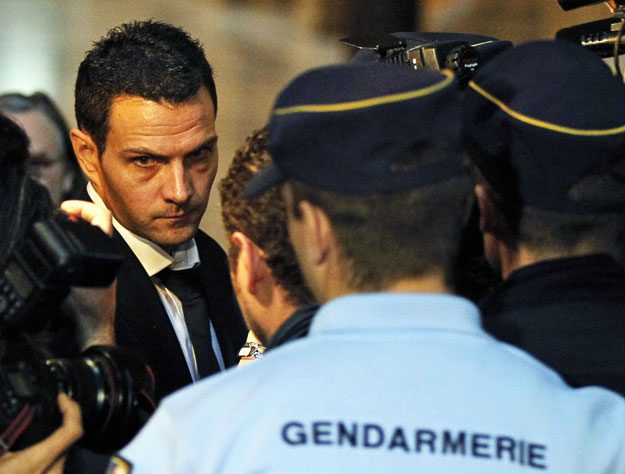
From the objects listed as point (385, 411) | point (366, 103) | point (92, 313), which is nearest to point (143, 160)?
point (92, 313)

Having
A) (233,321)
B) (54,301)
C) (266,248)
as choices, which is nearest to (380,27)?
(233,321)

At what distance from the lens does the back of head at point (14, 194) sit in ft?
4.20

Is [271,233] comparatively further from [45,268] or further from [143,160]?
[143,160]

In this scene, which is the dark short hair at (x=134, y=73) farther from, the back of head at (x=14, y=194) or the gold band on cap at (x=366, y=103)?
the gold band on cap at (x=366, y=103)

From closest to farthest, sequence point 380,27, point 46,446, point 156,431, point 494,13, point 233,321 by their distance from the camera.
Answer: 1. point 156,431
2. point 46,446
3. point 233,321
4. point 494,13
5. point 380,27

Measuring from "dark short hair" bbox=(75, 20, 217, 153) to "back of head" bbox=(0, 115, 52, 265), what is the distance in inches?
31.7

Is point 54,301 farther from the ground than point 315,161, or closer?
closer

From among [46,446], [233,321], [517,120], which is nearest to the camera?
[46,446]

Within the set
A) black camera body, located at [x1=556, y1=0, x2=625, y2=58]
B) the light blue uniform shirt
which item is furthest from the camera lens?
black camera body, located at [x1=556, y1=0, x2=625, y2=58]

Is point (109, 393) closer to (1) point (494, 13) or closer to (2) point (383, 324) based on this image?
(2) point (383, 324)

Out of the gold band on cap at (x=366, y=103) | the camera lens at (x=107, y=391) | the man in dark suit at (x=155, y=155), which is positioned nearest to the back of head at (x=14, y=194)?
the camera lens at (x=107, y=391)

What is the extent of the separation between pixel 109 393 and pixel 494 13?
296 cm

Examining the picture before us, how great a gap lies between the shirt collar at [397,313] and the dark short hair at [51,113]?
267 cm

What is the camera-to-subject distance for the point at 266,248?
1.51m
